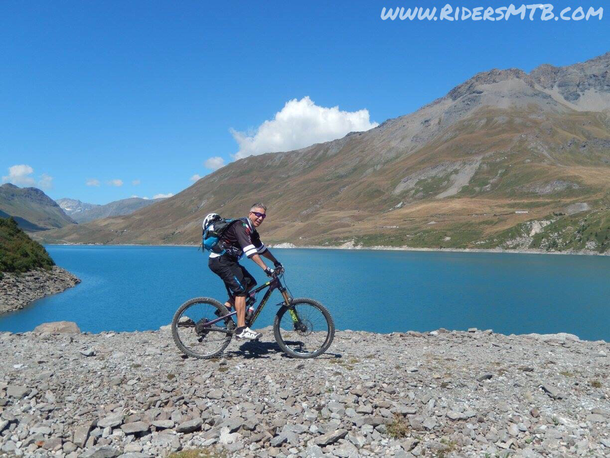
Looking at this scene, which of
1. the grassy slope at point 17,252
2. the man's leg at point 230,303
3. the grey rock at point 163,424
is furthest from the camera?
the grassy slope at point 17,252

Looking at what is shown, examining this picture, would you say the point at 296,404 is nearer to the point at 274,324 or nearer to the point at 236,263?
the point at 274,324

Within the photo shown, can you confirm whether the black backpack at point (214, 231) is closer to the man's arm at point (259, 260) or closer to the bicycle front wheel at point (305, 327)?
the man's arm at point (259, 260)

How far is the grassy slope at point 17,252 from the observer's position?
5061cm

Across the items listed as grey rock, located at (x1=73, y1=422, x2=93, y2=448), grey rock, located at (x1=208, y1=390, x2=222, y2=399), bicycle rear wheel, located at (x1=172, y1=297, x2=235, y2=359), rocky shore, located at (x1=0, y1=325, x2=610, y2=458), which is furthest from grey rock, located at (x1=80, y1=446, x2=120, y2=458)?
bicycle rear wheel, located at (x1=172, y1=297, x2=235, y2=359)

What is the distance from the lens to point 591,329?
39875 millimetres

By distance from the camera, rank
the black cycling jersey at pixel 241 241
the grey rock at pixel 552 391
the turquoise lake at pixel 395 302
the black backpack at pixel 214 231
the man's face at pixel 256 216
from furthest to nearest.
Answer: the turquoise lake at pixel 395 302 < the man's face at pixel 256 216 < the black backpack at pixel 214 231 < the black cycling jersey at pixel 241 241 < the grey rock at pixel 552 391

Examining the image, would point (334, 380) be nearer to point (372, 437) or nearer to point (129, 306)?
point (372, 437)

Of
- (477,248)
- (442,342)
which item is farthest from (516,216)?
(442,342)

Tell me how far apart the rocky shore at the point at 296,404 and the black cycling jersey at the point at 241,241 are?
8.56 feet

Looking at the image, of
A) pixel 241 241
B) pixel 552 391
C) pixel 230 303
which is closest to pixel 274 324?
pixel 230 303

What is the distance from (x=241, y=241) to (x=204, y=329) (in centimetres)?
252

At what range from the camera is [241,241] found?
10.6 metres

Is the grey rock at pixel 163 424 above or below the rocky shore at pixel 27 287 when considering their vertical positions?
above

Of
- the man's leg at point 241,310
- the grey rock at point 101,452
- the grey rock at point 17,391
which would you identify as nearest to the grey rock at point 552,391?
the man's leg at point 241,310
